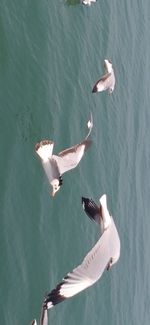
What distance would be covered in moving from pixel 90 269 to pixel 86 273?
0.34 ft

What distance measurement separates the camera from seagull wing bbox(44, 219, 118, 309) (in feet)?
34.9

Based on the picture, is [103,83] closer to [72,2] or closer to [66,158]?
[72,2]

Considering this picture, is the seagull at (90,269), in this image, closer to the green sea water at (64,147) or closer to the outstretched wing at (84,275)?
the outstretched wing at (84,275)

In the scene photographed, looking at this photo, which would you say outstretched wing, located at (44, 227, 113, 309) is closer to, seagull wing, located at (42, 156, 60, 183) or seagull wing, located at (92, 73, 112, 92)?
seagull wing, located at (42, 156, 60, 183)

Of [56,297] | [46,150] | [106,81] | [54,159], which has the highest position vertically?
[106,81]

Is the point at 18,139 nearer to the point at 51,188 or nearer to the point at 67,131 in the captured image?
the point at 51,188

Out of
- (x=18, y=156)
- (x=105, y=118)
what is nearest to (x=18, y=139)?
(x=18, y=156)

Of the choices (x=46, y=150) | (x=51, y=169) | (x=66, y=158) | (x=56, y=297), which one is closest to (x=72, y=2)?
(x=66, y=158)

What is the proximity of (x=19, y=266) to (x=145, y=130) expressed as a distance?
15203mm

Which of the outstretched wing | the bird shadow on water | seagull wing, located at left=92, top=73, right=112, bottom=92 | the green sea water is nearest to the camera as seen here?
the outstretched wing

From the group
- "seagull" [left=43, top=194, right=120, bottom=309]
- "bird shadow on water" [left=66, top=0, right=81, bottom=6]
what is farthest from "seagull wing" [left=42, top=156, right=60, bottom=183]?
"bird shadow on water" [left=66, top=0, right=81, bottom=6]

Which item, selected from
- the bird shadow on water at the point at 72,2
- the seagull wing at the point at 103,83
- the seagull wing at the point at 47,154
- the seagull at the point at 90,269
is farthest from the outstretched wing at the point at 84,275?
the bird shadow on water at the point at 72,2

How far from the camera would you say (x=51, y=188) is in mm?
15734

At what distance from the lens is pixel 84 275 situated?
1075cm
